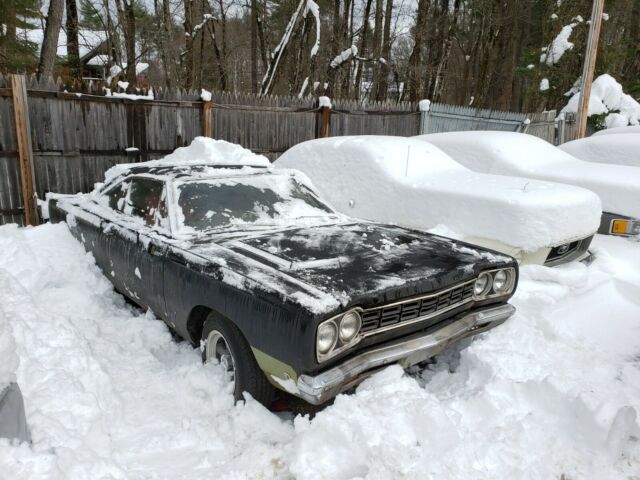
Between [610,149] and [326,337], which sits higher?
[610,149]

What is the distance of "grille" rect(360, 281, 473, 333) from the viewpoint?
2.56 metres

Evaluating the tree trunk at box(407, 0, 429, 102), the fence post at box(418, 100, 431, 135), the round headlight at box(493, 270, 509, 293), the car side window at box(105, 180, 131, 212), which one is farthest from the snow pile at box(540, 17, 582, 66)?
the car side window at box(105, 180, 131, 212)

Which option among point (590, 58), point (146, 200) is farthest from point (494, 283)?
point (590, 58)

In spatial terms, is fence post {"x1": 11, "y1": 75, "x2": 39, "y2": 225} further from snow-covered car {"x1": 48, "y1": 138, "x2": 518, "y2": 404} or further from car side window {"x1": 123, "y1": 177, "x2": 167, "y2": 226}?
car side window {"x1": 123, "y1": 177, "x2": 167, "y2": 226}

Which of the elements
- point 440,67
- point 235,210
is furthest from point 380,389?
point 440,67

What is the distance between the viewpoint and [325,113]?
30.8 feet

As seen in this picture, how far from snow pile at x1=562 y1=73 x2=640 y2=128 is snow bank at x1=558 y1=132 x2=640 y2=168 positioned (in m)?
8.66

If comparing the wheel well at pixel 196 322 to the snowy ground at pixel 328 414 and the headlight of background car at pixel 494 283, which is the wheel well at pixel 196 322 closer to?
the snowy ground at pixel 328 414

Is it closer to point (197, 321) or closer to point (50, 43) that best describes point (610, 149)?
point (197, 321)

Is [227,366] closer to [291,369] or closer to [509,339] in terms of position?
[291,369]

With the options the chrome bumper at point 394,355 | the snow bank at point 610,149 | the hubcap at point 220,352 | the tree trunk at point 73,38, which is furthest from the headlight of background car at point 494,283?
the tree trunk at point 73,38

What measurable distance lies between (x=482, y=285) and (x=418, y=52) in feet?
46.3

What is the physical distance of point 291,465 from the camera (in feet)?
7.11

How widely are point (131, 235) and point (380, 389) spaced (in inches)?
89.4
